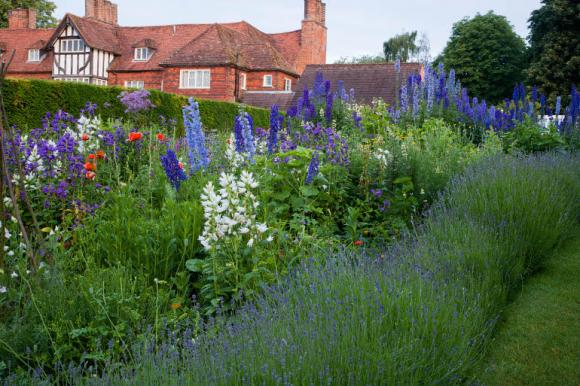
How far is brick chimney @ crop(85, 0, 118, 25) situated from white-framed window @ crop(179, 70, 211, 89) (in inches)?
404

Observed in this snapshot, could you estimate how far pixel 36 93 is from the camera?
46.7ft

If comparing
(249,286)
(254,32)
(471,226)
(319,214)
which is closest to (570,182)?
(471,226)

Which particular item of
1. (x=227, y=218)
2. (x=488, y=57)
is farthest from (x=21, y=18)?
(x=227, y=218)

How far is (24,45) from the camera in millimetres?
40750

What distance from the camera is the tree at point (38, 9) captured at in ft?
140

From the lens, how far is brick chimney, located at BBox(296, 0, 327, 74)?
3981 centimetres

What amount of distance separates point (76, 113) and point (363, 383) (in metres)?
15.1

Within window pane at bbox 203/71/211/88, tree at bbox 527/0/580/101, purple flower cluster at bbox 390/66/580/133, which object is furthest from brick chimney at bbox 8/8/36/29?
purple flower cluster at bbox 390/66/580/133

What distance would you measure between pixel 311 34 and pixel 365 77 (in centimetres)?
941

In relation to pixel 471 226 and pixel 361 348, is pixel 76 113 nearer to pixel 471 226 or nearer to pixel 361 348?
pixel 471 226

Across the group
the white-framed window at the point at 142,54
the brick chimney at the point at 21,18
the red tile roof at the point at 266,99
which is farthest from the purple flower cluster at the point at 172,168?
the brick chimney at the point at 21,18

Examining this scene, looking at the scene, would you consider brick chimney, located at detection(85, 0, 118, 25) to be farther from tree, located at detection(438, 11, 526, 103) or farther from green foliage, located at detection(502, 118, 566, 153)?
green foliage, located at detection(502, 118, 566, 153)

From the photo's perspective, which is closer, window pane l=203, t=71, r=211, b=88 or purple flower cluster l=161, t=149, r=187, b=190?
purple flower cluster l=161, t=149, r=187, b=190

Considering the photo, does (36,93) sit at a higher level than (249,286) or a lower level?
higher
